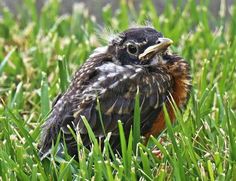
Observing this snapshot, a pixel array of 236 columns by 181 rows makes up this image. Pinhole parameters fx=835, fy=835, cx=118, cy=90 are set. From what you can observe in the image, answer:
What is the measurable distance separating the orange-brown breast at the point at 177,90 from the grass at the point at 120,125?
0.21 feet

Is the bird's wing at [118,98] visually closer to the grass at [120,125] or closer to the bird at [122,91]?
the bird at [122,91]

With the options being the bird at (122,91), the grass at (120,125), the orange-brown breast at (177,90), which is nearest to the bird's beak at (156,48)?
the bird at (122,91)

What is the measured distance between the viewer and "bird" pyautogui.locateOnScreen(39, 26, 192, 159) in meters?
4.16

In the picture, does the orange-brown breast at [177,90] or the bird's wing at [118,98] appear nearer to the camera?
the bird's wing at [118,98]

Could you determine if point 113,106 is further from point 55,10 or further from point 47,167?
point 55,10

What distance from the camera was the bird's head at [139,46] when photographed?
4281 millimetres

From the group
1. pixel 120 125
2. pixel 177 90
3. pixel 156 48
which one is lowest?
pixel 177 90

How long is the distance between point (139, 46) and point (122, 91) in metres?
0.28

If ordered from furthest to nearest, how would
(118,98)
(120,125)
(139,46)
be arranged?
(139,46) < (118,98) < (120,125)

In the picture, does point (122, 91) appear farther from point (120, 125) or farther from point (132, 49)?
point (120, 125)

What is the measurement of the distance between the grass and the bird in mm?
120

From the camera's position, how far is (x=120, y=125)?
12.6 ft

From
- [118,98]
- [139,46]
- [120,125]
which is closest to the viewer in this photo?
[120,125]

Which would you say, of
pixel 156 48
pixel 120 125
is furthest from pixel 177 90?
pixel 120 125
